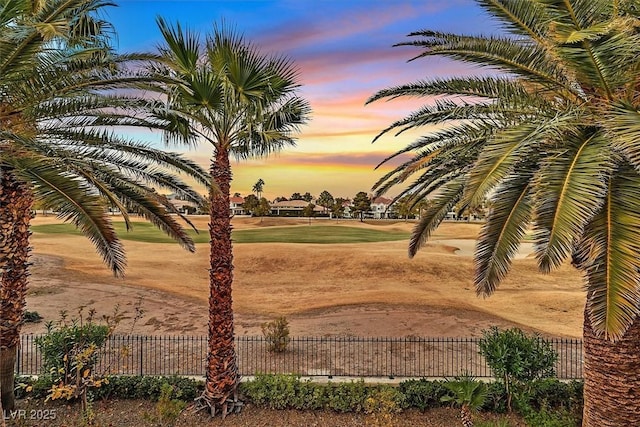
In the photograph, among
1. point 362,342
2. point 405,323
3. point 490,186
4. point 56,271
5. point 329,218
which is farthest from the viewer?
point 329,218

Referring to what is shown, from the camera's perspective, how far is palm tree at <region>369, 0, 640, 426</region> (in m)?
4.59

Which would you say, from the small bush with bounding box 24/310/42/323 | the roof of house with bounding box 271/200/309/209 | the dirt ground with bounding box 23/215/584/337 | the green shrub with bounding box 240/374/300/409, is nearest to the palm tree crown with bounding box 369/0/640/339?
the green shrub with bounding box 240/374/300/409

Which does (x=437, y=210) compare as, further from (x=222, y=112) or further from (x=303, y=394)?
(x=303, y=394)

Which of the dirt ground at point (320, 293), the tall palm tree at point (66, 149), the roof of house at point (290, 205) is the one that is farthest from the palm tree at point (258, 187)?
the tall palm tree at point (66, 149)

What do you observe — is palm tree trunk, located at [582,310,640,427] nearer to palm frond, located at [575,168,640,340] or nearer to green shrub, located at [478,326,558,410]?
palm frond, located at [575,168,640,340]

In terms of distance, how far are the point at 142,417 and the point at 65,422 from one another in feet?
5.36

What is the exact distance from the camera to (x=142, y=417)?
851cm

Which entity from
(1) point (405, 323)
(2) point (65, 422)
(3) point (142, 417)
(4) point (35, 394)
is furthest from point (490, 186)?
(1) point (405, 323)

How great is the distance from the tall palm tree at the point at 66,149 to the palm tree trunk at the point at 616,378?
8.25 metres

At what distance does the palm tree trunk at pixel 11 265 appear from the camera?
7.04 metres

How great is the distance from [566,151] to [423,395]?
6.77m

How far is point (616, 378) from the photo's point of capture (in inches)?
247

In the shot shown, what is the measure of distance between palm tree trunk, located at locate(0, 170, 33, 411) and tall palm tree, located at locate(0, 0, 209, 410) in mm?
19

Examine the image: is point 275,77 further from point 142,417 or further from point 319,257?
point 319,257
